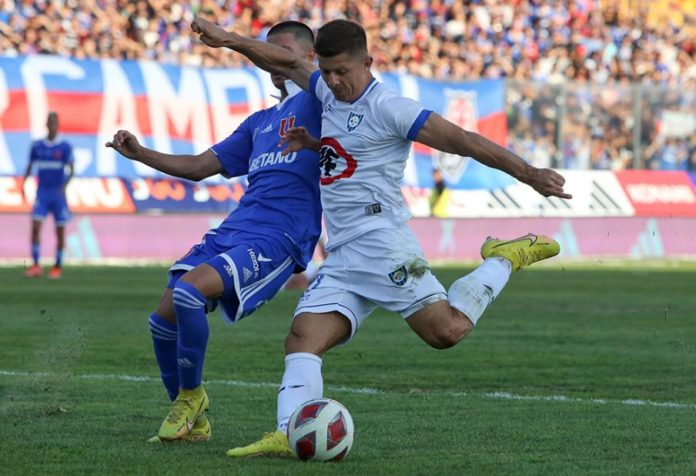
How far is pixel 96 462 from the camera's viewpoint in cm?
596

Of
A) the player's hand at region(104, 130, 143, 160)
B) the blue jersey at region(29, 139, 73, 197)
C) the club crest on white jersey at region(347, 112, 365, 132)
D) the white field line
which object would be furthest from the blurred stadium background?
the club crest on white jersey at region(347, 112, 365, 132)

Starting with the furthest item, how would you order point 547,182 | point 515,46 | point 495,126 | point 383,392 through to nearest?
point 515,46 < point 495,126 < point 383,392 < point 547,182

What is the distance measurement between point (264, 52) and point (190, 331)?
142cm

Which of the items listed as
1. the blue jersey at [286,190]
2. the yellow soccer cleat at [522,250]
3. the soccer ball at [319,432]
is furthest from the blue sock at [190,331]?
the yellow soccer cleat at [522,250]

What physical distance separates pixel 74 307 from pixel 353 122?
31.1 ft

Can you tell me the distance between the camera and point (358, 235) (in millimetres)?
6344

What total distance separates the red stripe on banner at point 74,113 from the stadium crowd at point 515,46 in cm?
162

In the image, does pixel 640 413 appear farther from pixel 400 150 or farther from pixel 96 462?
pixel 96 462

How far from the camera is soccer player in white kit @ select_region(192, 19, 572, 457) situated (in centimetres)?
612

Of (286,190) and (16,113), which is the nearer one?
(286,190)

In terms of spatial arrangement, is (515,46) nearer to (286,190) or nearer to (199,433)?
(286,190)

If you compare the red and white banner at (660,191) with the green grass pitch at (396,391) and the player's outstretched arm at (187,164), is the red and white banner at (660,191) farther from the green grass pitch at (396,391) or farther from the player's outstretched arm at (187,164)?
the player's outstretched arm at (187,164)

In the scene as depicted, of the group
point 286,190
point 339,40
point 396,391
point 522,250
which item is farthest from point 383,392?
point 339,40

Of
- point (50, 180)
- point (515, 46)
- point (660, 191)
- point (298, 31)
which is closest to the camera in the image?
point (298, 31)
